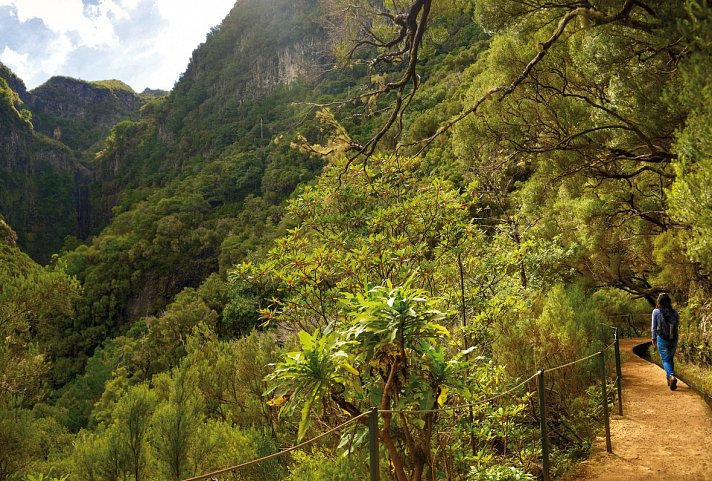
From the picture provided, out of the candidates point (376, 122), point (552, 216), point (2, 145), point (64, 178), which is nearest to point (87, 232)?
point (64, 178)

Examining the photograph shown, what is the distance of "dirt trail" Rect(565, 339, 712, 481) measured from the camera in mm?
3852

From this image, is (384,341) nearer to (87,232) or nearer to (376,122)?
(376,122)

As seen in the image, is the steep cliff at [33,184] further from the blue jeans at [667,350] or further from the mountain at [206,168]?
the blue jeans at [667,350]

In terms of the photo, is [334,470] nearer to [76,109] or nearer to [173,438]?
[173,438]

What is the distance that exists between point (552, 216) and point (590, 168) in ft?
18.3

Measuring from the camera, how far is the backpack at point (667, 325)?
5.53 m

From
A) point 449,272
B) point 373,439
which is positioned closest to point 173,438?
point 449,272

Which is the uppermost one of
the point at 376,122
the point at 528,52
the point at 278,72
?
the point at 278,72

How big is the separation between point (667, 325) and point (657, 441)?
163 cm

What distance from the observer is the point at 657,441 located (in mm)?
4539

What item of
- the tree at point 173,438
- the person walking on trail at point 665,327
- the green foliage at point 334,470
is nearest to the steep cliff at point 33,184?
the tree at point 173,438

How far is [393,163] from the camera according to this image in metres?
6.36

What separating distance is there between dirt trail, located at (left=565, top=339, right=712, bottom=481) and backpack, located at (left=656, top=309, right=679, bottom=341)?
0.89 meters

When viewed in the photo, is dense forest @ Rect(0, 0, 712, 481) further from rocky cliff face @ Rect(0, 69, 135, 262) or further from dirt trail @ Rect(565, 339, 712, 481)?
rocky cliff face @ Rect(0, 69, 135, 262)
